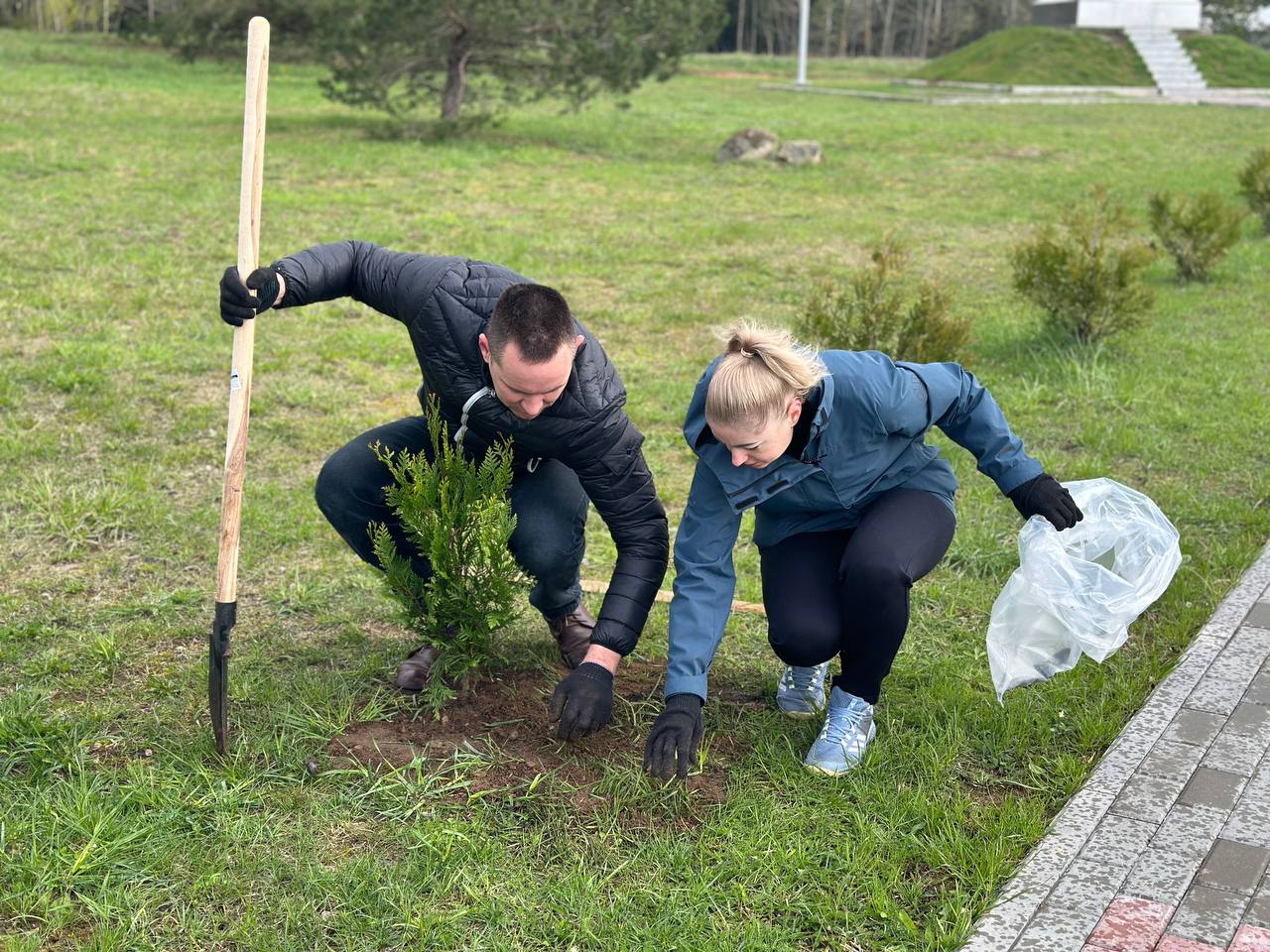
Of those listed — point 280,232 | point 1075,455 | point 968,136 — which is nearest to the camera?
point 1075,455

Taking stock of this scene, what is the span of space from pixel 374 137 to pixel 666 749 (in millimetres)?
14034

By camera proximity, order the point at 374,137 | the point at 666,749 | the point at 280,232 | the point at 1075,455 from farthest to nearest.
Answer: the point at 374,137
the point at 280,232
the point at 1075,455
the point at 666,749

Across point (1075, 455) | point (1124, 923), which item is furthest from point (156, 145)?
point (1124, 923)

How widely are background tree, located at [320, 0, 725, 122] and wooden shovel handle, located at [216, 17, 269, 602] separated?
1196cm

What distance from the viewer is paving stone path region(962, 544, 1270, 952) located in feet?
9.00

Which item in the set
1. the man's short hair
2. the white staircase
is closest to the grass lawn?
the man's short hair

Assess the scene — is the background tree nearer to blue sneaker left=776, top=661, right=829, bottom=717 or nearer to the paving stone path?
blue sneaker left=776, top=661, right=829, bottom=717

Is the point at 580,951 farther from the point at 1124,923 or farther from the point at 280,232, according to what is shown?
the point at 280,232

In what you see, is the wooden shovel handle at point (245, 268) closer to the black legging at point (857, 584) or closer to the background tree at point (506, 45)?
the black legging at point (857, 584)

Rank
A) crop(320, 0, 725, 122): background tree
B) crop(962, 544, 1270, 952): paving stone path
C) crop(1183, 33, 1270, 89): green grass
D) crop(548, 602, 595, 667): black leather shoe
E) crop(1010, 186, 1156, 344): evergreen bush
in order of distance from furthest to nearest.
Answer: crop(1183, 33, 1270, 89): green grass → crop(320, 0, 725, 122): background tree → crop(1010, 186, 1156, 344): evergreen bush → crop(548, 602, 595, 667): black leather shoe → crop(962, 544, 1270, 952): paving stone path

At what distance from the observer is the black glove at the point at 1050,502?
3.46m

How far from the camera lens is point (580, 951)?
278 centimetres

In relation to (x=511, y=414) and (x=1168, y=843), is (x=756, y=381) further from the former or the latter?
(x=1168, y=843)

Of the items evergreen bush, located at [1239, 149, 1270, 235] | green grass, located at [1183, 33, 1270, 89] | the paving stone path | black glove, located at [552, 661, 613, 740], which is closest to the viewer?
the paving stone path
